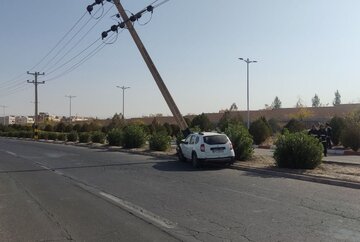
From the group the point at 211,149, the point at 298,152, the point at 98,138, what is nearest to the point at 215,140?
the point at 211,149

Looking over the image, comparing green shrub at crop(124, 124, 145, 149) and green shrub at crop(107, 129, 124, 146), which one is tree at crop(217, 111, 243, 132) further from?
green shrub at crop(107, 129, 124, 146)

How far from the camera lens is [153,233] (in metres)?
8.65

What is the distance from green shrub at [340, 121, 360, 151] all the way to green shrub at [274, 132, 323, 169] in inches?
474

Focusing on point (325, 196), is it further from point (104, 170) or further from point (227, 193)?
point (104, 170)

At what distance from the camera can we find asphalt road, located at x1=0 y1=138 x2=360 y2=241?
8578 mm

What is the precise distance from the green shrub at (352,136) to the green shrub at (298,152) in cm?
1205

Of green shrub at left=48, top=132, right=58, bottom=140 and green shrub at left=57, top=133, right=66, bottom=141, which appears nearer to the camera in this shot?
green shrub at left=57, top=133, right=66, bottom=141

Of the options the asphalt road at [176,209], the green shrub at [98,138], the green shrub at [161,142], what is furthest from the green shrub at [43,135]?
the asphalt road at [176,209]

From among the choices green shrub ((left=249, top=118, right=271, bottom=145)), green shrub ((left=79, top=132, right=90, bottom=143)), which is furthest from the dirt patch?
green shrub ((left=79, top=132, right=90, bottom=143))

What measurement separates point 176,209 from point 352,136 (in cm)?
2293

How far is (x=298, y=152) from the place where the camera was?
19.6 metres

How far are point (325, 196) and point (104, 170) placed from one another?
11199mm

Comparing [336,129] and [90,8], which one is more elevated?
[90,8]

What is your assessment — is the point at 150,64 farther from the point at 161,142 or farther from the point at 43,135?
the point at 43,135
